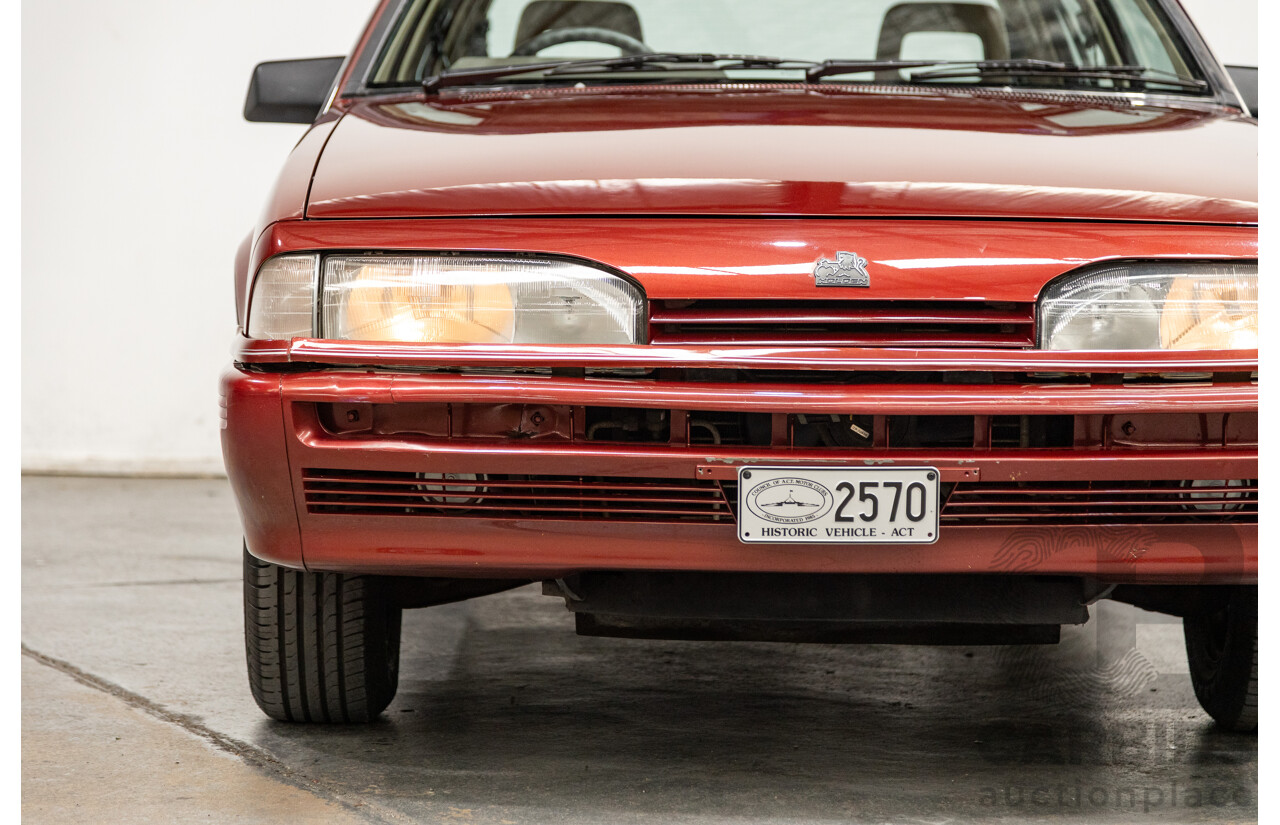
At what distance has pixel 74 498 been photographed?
5.86 meters

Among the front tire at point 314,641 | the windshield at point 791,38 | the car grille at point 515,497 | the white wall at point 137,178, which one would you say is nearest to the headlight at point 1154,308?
the car grille at point 515,497

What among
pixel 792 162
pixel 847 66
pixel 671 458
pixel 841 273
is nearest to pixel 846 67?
pixel 847 66

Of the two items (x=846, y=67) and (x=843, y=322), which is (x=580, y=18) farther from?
(x=843, y=322)

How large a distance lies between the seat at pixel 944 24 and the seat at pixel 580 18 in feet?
1.96

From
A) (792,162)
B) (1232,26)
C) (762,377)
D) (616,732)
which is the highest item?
(1232,26)

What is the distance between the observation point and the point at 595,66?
2.84 meters

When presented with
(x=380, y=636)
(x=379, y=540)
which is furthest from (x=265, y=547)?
(x=380, y=636)

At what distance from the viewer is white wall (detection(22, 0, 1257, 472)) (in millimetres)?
6387

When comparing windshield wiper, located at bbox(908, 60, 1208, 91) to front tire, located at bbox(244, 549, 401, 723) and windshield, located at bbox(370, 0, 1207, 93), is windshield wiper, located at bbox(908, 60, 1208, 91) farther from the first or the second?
front tire, located at bbox(244, 549, 401, 723)

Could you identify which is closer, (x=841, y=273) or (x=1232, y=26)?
(x=841, y=273)

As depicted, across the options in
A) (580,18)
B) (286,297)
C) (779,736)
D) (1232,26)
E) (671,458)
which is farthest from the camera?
(1232,26)

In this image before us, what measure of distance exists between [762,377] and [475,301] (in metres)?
0.44

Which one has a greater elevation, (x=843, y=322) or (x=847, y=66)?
(x=847, y=66)

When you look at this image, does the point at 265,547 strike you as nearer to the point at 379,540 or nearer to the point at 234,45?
the point at 379,540
